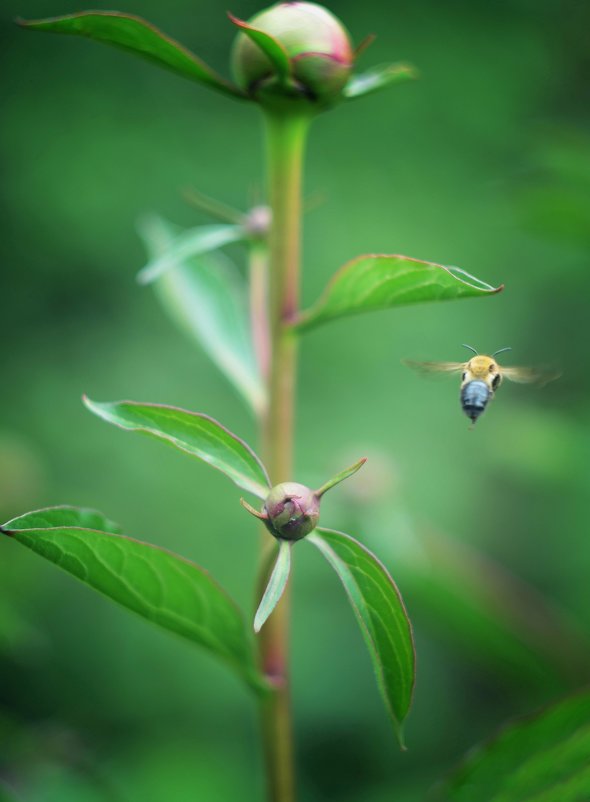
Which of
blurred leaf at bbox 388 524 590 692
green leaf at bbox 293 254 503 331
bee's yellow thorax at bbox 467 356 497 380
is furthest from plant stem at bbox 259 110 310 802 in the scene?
blurred leaf at bbox 388 524 590 692

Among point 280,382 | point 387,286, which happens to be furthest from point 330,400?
point 387,286

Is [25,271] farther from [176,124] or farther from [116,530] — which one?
[116,530]

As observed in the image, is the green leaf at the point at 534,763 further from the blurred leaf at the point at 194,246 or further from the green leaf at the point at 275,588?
the blurred leaf at the point at 194,246

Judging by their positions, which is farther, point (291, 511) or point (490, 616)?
point (490, 616)

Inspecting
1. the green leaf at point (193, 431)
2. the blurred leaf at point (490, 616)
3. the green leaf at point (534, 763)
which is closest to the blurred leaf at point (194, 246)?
the green leaf at point (193, 431)

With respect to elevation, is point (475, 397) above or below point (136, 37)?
below

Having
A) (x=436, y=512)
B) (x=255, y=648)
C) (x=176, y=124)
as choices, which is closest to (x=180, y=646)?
(x=436, y=512)

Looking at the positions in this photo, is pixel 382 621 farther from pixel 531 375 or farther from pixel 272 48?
pixel 272 48

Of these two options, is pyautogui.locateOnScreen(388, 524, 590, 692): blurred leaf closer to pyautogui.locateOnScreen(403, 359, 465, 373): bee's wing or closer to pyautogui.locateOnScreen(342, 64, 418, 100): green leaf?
pyautogui.locateOnScreen(403, 359, 465, 373): bee's wing

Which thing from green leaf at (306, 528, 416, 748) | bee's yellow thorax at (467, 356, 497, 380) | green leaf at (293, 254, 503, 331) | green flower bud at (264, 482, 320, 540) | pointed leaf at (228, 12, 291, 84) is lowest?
green leaf at (306, 528, 416, 748)
